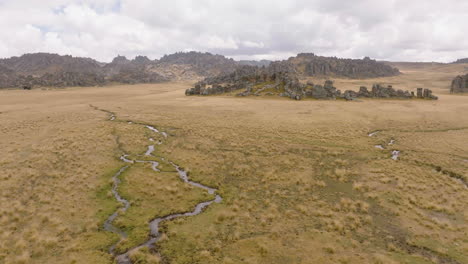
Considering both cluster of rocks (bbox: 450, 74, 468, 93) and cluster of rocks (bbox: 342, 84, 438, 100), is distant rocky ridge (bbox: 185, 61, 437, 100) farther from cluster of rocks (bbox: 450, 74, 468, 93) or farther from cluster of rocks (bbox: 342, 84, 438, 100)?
cluster of rocks (bbox: 450, 74, 468, 93)

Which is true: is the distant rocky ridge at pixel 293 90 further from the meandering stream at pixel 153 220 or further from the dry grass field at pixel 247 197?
the meandering stream at pixel 153 220

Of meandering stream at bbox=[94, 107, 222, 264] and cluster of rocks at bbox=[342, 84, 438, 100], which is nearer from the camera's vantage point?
meandering stream at bbox=[94, 107, 222, 264]

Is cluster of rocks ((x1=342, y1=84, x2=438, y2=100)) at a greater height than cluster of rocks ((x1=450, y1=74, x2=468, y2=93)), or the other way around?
cluster of rocks ((x1=450, y1=74, x2=468, y2=93))

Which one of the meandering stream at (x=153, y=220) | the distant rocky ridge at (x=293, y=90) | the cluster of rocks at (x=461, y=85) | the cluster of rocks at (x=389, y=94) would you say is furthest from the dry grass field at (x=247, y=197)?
the cluster of rocks at (x=461, y=85)

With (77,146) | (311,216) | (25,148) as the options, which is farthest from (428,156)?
(25,148)

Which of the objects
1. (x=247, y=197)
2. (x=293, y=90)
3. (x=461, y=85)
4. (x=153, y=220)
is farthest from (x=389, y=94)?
(x=153, y=220)

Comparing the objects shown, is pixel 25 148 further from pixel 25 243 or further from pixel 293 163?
pixel 293 163

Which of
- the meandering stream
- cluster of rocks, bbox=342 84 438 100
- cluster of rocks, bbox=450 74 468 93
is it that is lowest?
the meandering stream

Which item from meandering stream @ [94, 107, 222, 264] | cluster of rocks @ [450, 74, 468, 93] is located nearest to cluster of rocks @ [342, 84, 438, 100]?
cluster of rocks @ [450, 74, 468, 93]

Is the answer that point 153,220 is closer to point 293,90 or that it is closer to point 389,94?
point 293,90
